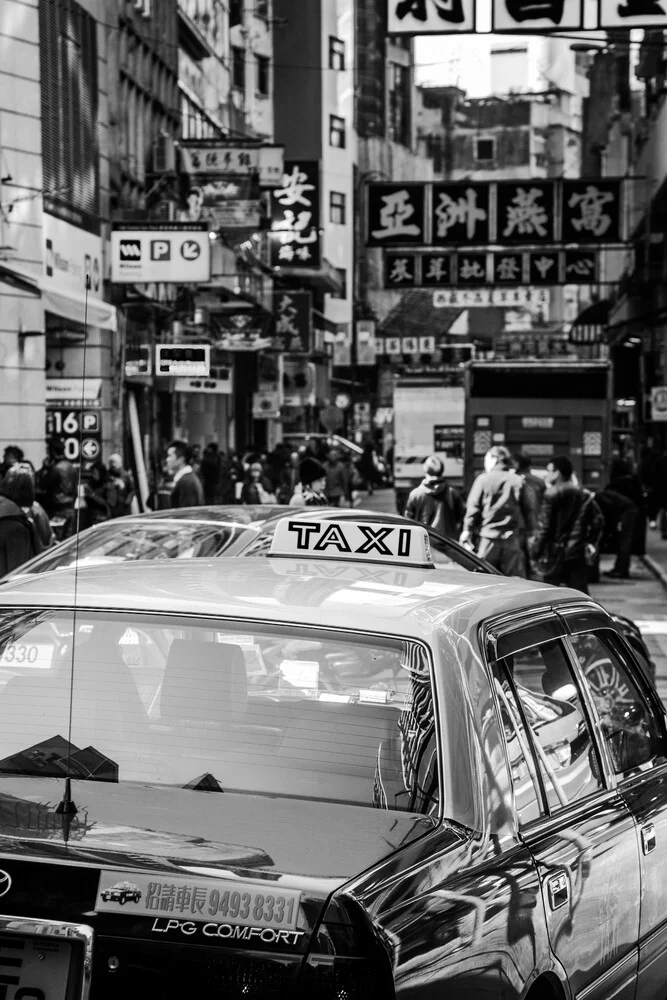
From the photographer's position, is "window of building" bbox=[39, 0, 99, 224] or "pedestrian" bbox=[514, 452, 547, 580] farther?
"window of building" bbox=[39, 0, 99, 224]

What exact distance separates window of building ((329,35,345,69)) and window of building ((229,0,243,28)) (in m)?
33.9

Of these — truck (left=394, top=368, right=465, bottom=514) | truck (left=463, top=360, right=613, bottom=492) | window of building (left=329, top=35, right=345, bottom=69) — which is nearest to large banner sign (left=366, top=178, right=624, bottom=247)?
truck (left=463, top=360, right=613, bottom=492)

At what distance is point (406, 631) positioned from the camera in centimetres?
341

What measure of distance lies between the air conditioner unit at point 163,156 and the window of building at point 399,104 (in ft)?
305

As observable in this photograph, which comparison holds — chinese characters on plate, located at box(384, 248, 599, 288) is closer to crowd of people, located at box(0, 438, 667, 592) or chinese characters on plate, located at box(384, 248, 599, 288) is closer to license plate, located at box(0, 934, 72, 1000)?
crowd of people, located at box(0, 438, 667, 592)

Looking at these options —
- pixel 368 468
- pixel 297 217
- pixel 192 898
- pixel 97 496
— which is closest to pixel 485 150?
pixel 368 468

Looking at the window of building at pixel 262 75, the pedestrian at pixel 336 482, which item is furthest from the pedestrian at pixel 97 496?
the window of building at pixel 262 75

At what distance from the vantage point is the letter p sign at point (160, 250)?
25.3 metres

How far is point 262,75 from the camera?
63.1 m

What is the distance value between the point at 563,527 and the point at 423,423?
1885 cm

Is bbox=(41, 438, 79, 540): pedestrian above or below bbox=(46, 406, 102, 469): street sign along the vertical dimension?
below

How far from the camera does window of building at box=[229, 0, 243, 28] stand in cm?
5119

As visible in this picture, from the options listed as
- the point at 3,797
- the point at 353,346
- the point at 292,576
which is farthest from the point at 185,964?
the point at 353,346

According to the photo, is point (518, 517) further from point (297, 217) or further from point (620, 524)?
point (297, 217)
